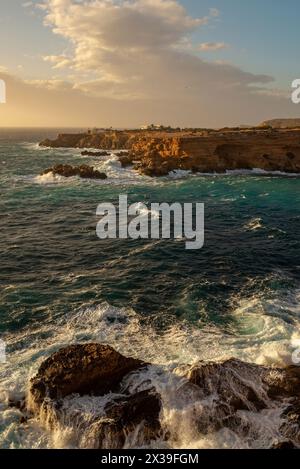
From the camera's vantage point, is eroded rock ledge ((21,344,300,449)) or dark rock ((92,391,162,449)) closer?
dark rock ((92,391,162,449))

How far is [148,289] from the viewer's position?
73.4ft

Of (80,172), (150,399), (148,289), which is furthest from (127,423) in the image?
(80,172)

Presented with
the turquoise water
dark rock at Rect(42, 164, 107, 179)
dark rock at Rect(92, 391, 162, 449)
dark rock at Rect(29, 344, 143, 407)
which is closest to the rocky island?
dark rock at Rect(42, 164, 107, 179)

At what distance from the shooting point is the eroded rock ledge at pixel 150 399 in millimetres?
11516

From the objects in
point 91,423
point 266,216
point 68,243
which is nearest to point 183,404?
point 91,423

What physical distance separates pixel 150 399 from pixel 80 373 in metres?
2.52

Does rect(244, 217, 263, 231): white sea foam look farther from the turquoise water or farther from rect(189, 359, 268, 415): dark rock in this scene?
rect(189, 359, 268, 415): dark rock

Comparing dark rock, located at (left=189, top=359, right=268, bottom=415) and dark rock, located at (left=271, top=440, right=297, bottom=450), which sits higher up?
dark rock, located at (left=189, top=359, right=268, bottom=415)

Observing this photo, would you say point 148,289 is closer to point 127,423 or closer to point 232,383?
point 232,383

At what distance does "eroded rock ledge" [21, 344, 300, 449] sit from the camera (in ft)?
37.8

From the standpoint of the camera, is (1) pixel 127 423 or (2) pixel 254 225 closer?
(1) pixel 127 423

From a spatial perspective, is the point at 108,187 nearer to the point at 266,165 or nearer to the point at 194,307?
the point at 266,165

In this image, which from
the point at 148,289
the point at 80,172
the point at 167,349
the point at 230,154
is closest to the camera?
the point at 167,349

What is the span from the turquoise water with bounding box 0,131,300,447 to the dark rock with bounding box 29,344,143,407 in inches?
52.9
